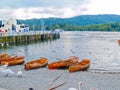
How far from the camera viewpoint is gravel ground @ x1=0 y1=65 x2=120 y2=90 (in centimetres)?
2720

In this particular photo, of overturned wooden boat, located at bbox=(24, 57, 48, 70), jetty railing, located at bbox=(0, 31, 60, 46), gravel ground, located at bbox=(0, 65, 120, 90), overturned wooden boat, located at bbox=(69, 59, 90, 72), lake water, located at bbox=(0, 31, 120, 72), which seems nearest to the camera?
gravel ground, located at bbox=(0, 65, 120, 90)

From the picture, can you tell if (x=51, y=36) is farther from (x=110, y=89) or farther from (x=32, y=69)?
(x=110, y=89)

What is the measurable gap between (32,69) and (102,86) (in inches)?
509

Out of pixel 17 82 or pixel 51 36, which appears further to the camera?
pixel 51 36

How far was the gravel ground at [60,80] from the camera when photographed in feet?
89.2

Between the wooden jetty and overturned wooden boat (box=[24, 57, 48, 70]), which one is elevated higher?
overturned wooden boat (box=[24, 57, 48, 70])

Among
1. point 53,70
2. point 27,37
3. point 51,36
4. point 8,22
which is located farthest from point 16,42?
point 53,70

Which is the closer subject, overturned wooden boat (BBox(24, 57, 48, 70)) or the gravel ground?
the gravel ground

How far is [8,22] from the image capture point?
10619 centimetres

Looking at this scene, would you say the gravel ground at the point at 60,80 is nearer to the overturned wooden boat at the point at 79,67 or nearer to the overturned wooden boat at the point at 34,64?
the overturned wooden boat at the point at 79,67

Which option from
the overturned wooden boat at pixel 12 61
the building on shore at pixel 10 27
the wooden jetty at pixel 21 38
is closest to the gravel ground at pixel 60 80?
the overturned wooden boat at pixel 12 61

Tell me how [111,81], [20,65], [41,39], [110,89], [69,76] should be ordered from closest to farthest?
1. [110,89]
2. [111,81]
3. [69,76]
4. [20,65]
5. [41,39]

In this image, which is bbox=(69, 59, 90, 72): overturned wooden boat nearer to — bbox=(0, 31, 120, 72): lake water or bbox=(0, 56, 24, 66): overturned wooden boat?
bbox=(0, 31, 120, 72): lake water

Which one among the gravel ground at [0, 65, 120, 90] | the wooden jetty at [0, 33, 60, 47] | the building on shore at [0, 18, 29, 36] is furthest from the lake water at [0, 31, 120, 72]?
the building on shore at [0, 18, 29, 36]
